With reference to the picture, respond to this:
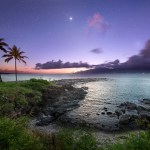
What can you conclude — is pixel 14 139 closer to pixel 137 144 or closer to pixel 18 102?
pixel 137 144

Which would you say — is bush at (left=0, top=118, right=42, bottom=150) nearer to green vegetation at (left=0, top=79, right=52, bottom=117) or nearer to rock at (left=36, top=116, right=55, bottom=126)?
green vegetation at (left=0, top=79, right=52, bottom=117)

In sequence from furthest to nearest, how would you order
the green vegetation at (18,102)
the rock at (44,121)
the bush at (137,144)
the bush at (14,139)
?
the green vegetation at (18,102) → the rock at (44,121) → the bush at (14,139) → the bush at (137,144)

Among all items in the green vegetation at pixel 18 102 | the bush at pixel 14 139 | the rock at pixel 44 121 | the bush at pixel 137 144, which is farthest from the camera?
the green vegetation at pixel 18 102

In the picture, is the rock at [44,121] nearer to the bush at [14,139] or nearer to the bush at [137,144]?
the bush at [14,139]

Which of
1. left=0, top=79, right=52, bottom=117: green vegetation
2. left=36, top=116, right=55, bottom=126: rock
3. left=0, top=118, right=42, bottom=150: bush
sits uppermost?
left=0, top=118, right=42, bottom=150: bush

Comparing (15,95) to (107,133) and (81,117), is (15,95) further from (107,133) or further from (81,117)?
(107,133)

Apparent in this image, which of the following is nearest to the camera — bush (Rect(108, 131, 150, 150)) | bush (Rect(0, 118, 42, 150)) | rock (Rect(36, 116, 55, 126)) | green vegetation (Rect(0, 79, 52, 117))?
bush (Rect(108, 131, 150, 150))

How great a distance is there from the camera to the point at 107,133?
25.3 m

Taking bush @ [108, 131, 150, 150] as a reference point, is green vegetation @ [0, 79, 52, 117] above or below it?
below

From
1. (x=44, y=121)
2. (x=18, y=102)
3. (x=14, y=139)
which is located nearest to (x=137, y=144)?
(x=14, y=139)

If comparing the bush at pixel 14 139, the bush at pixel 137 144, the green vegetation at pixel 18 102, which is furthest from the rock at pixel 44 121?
the bush at pixel 137 144

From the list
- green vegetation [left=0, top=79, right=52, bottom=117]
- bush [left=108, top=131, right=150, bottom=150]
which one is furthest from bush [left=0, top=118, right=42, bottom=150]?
green vegetation [left=0, top=79, right=52, bottom=117]

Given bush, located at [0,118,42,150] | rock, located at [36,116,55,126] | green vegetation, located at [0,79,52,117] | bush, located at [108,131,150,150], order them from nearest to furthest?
bush, located at [108,131,150,150] → bush, located at [0,118,42,150] → rock, located at [36,116,55,126] → green vegetation, located at [0,79,52,117]

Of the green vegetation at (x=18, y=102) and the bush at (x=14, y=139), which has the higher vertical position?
the bush at (x=14, y=139)
